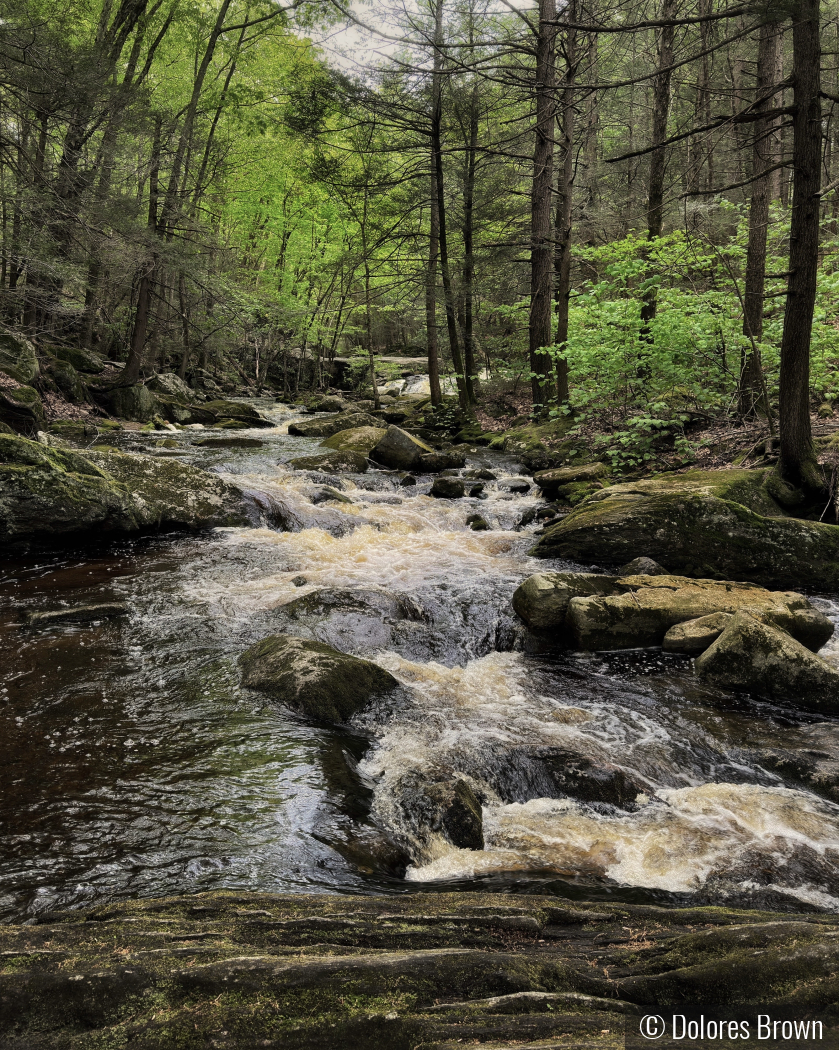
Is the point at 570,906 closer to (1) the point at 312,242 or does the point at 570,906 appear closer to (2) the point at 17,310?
(2) the point at 17,310

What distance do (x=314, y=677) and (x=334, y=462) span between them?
904 centimetres

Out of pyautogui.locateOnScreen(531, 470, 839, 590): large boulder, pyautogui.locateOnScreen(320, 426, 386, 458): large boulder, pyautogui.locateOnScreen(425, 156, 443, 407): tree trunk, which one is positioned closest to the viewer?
pyautogui.locateOnScreen(531, 470, 839, 590): large boulder

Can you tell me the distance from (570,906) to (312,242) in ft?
99.5

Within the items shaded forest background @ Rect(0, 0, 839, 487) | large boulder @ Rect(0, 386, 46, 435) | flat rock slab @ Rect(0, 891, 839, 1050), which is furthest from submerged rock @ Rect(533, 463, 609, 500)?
large boulder @ Rect(0, 386, 46, 435)

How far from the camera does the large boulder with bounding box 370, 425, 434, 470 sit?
1391 centimetres

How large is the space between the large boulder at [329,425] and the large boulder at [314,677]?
11957mm

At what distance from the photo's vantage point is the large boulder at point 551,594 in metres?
6.18

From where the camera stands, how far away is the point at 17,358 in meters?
12.8

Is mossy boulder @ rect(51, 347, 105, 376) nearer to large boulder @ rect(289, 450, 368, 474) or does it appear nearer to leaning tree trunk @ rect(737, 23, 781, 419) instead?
large boulder @ rect(289, 450, 368, 474)

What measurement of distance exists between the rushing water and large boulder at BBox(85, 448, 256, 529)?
1.65 metres

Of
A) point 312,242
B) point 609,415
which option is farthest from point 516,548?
point 312,242

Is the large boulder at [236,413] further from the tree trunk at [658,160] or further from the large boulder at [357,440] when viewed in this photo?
the tree trunk at [658,160]

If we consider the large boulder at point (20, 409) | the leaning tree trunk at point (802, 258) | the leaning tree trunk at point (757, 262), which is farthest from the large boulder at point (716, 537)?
the large boulder at point (20, 409)

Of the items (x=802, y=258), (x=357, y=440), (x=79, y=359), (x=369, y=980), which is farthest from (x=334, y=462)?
(x=369, y=980)
